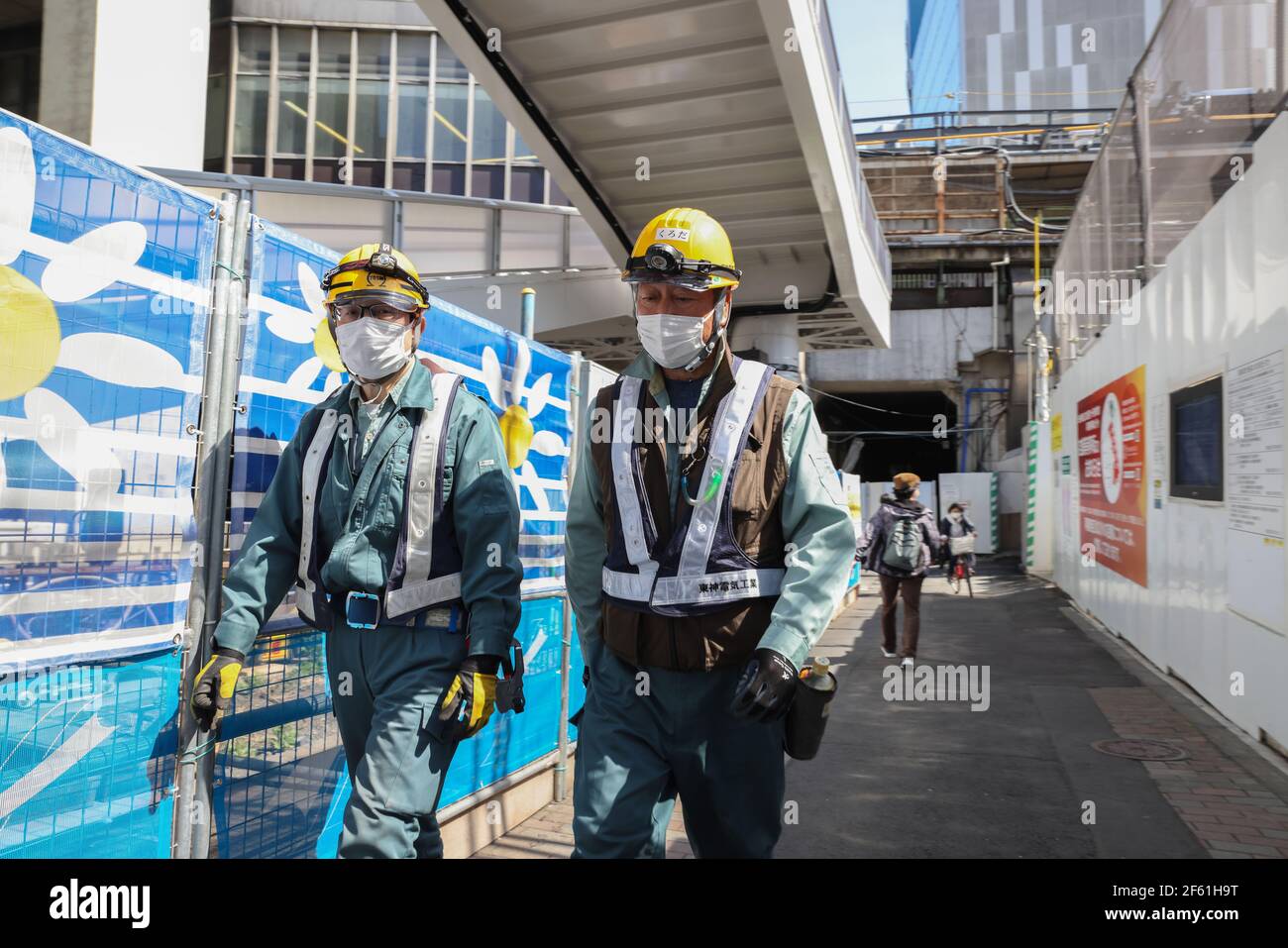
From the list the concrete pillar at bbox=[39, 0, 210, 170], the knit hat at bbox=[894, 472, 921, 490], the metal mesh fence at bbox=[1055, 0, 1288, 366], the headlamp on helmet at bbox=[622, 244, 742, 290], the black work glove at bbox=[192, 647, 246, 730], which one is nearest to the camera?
the black work glove at bbox=[192, 647, 246, 730]

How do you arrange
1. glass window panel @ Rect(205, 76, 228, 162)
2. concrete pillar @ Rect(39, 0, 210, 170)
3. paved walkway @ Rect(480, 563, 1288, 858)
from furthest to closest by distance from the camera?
glass window panel @ Rect(205, 76, 228, 162) → concrete pillar @ Rect(39, 0, 210, 170) → paved walkway @ Rect(480, 563, 1288, 858)

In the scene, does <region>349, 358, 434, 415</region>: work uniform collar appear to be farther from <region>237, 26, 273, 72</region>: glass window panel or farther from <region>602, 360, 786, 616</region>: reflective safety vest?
<region>237, 26, 273, 72</region>: glass window panel

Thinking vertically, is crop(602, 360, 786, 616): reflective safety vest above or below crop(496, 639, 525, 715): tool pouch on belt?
above

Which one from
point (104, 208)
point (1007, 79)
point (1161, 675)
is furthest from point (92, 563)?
point (1007, 79)

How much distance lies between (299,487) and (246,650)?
20.2 inches

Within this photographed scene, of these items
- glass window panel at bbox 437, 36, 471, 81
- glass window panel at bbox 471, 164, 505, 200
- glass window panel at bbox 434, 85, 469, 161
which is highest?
glass window panel at bbox 437, 36, 471, 81

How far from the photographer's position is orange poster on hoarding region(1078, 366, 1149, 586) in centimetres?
973

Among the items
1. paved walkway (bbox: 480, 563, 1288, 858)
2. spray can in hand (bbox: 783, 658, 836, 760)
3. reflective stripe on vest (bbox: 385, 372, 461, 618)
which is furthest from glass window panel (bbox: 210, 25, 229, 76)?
spray can in hand (bbox: 783, 658, 836, 760)

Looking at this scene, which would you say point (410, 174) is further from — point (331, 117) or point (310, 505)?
point (310, 505)

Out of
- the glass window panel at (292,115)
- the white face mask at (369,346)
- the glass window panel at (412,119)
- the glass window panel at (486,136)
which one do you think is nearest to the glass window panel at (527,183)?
the glass window panel at (486,136)

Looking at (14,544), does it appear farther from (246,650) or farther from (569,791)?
(569,791)

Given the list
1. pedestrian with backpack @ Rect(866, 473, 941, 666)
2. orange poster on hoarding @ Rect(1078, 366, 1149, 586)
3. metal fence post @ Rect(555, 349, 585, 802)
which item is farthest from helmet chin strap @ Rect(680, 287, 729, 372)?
orange poster on hoarding @ Rect(1078, 366, 1149, 586)

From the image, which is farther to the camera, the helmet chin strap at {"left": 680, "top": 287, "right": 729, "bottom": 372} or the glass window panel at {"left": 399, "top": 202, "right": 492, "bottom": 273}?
the glass window panel at {"left": 399, "top": 202, "right": 492, "bottom": 273}

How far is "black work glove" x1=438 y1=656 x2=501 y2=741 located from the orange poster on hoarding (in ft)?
28.4
